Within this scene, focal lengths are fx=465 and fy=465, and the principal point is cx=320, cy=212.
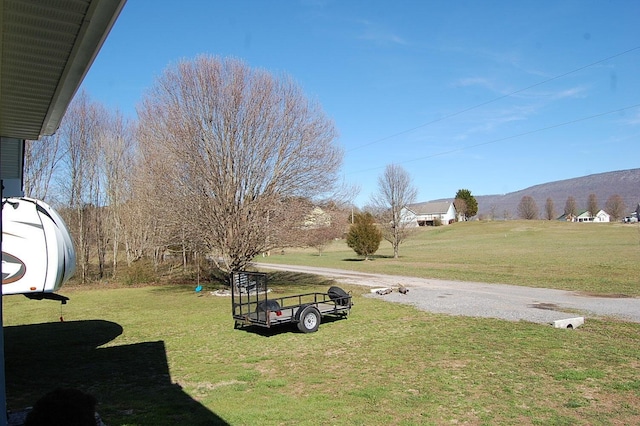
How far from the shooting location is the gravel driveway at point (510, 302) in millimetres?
13875

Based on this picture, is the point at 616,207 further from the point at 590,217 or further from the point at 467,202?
the point at 467,202

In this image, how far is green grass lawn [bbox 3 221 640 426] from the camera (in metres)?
6.39

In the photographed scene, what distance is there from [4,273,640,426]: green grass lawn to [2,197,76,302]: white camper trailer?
1711 mm

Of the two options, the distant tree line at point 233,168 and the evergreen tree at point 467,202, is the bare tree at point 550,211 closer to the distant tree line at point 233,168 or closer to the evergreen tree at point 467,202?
the evergreen tree at point 467,202

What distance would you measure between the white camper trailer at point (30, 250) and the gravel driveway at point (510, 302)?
426 inches

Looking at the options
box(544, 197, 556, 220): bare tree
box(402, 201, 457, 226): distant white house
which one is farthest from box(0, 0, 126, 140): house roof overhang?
box(544, 197, 556, 220): bare tree

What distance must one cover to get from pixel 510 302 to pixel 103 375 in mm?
13332

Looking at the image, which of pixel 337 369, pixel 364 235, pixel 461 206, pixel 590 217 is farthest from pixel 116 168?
pixel 590 217

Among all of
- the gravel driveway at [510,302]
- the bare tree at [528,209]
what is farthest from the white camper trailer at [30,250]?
the bare tree at [528,209]

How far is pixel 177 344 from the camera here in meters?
11.3

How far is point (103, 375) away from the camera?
8.77 metres

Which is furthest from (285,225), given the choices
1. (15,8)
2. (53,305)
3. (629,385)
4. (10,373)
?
(15,8)

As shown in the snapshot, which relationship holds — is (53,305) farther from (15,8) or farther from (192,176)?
(15,8)

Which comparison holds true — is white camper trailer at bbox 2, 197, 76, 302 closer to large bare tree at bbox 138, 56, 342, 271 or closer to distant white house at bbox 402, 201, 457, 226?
large bare tree at bbox 138, 56, 342, 271
